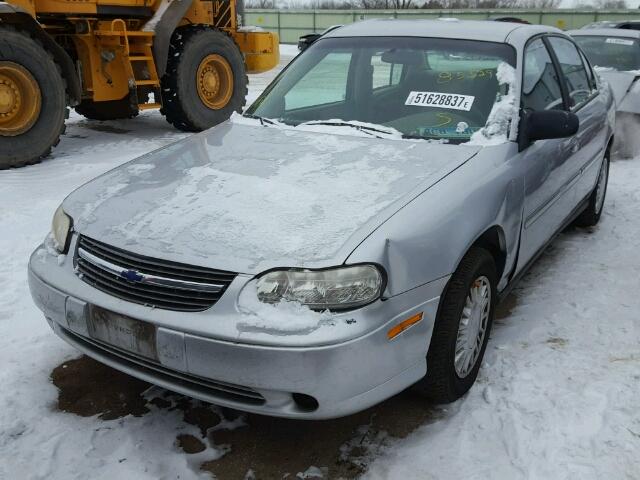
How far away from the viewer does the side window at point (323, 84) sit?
3.79 m

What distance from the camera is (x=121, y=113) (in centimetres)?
927

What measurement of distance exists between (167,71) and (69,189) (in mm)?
2865

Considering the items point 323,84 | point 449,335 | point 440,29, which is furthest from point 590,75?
point 449,335

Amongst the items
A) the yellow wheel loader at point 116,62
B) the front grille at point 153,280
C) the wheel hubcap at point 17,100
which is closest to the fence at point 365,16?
the yellow wheel loader at point 116,62

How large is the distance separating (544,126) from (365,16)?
107ft

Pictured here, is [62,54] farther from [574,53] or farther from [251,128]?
[574,53]

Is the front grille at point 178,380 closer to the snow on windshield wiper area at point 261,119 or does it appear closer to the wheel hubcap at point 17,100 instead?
the snow on windshield wiper area at point 261,119

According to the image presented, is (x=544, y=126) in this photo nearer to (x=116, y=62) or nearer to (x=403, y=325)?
Result: (x=403, y=325)

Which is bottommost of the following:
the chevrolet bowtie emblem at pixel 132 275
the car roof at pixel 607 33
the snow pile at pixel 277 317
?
the snow pile at pixel 277 317

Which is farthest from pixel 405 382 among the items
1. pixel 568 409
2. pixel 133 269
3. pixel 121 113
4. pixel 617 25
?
pixel 617 25

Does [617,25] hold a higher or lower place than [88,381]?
higher

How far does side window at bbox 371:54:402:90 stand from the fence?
28475mm

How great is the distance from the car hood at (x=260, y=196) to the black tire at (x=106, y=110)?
6238mm

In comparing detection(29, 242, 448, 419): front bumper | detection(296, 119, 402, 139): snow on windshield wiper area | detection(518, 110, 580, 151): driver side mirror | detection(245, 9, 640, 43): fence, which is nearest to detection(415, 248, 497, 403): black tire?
detection(29, 242, 448, 419): front bumper
